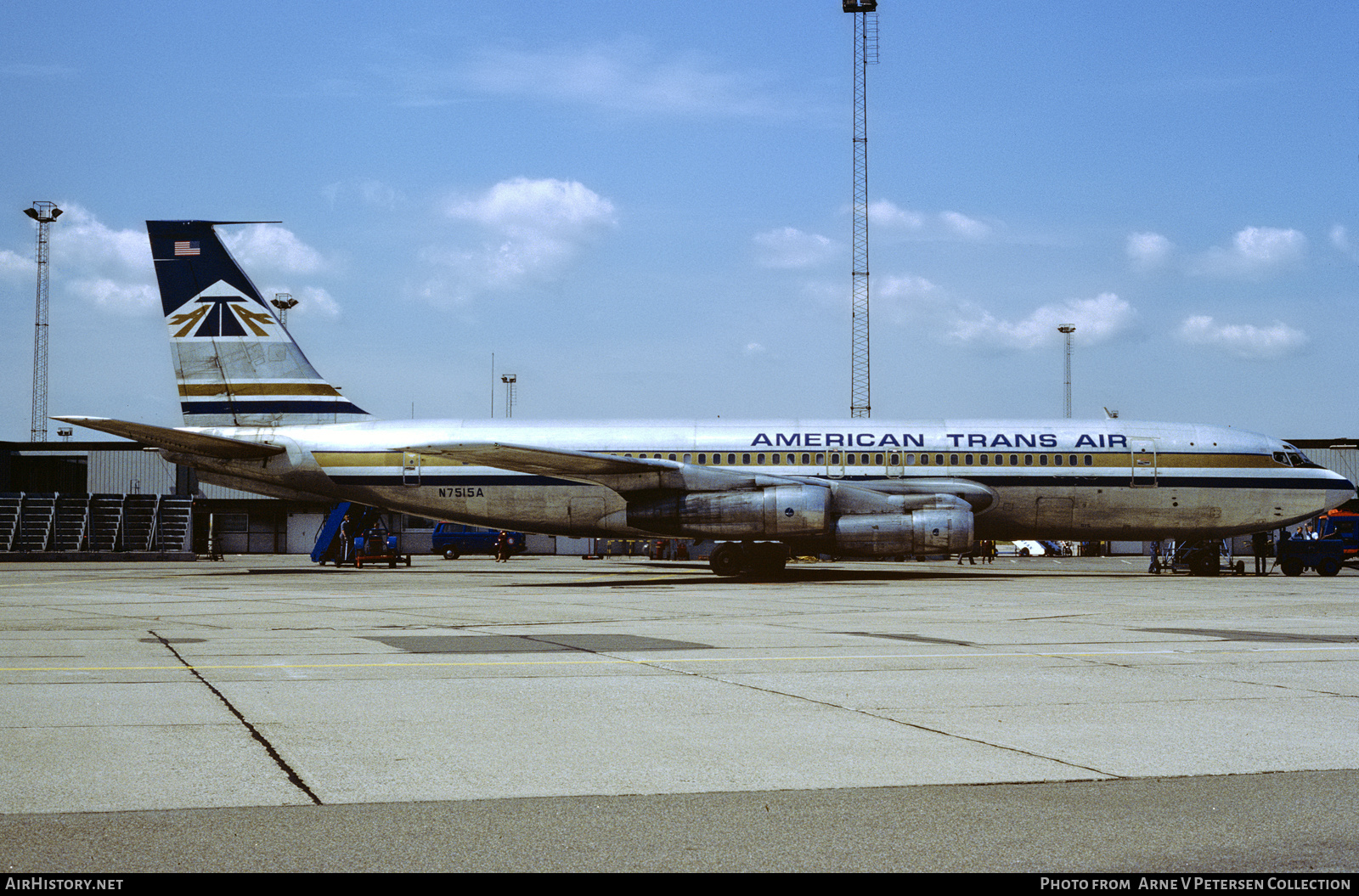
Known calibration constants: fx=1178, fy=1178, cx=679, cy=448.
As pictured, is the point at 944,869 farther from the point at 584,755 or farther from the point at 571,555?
the point at 571,555

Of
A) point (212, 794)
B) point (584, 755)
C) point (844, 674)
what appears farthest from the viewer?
point (844, 674)

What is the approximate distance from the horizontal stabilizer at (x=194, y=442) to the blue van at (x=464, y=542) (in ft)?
98.9

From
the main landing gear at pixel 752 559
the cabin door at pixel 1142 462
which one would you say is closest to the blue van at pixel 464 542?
the main landing gear at pixel 752 559

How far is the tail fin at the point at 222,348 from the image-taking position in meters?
33.2

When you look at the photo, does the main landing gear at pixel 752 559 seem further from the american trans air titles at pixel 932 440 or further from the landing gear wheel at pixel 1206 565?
the landing gear wheel at pixel 1206 565

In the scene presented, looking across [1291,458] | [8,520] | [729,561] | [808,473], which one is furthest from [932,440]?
[8,520]

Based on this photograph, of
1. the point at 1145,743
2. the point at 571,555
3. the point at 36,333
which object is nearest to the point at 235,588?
the point at 1145,743

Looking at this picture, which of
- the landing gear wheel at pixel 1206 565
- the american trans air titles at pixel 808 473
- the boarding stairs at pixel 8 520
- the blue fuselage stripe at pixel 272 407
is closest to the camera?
the american trans air titles at pixel 808 473

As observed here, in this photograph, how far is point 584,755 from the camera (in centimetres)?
678

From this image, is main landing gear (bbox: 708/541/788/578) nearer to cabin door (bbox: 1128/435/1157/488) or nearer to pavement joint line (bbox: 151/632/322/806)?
cabin door (bbox: 1128/435/1157/488)

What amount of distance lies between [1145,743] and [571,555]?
65.3 m

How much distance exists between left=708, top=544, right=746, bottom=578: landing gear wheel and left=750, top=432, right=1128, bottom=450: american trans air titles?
2997 millimetres

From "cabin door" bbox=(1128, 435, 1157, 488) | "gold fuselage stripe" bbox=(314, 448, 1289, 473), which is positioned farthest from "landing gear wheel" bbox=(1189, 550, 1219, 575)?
"cabin door" bbox=(1128, 435, 1157, 488)

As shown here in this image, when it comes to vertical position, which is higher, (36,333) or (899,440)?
(36,333)
